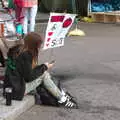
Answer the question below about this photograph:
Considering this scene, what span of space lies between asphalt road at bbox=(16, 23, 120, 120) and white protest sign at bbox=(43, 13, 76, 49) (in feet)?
2.61

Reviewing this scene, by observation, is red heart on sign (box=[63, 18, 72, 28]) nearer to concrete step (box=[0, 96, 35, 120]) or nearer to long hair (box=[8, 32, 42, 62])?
long hair (box=[8, 32, 42, 62])

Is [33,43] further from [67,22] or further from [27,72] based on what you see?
[67,22]

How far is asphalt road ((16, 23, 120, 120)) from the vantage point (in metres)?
6.27

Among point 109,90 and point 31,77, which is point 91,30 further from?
point 31,77

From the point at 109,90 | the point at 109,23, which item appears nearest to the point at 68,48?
the point at 109,90

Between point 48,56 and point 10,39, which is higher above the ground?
point 10,39

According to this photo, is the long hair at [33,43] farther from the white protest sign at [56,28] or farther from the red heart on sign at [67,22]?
the red heart on sign at [67,22]

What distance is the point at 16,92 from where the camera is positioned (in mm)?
6285

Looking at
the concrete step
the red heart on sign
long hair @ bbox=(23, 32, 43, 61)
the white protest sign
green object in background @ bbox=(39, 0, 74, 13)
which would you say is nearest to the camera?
the concrete step

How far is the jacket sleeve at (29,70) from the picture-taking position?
6.20 metres

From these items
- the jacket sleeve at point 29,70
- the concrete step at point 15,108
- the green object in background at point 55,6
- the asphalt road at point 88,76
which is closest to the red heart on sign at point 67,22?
the asphalt road at point 88,76

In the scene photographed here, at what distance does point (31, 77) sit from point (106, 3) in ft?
41.3

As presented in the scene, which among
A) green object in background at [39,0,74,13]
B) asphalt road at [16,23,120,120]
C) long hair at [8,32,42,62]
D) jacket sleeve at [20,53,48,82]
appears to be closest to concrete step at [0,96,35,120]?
asphalt road at [16,23,120,120]

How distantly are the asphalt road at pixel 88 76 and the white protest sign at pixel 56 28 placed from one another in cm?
79
